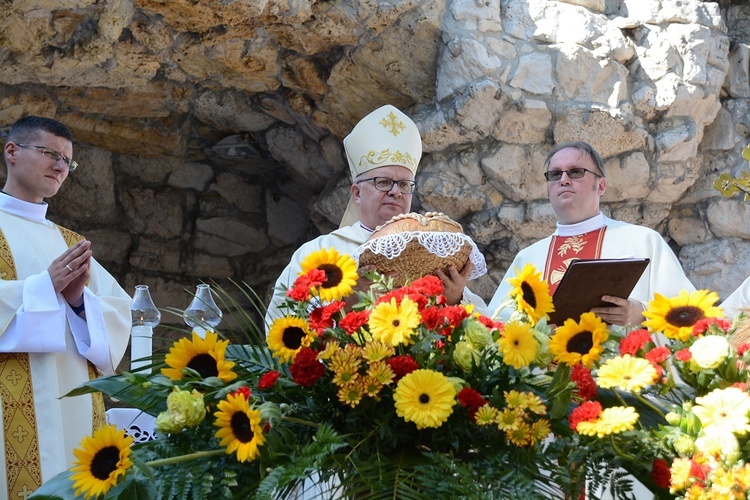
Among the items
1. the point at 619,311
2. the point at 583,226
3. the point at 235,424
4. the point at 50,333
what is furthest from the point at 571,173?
the point at 235,424

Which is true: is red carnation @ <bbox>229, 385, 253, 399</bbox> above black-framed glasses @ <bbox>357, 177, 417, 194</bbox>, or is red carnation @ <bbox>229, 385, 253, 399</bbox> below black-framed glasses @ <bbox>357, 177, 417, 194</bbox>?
above

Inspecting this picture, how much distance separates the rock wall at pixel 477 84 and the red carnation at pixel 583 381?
11.9ft

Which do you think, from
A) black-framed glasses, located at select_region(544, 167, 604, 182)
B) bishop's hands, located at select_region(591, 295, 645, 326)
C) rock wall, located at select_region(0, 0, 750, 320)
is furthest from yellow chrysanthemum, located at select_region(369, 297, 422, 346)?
rock wall, located at select_region(0, 0, 750, 320)

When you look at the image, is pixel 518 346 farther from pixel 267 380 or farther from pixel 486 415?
pixel 267 380

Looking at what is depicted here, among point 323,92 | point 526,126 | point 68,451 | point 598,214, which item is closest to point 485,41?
point 526,126

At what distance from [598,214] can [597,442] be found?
8.92 feet

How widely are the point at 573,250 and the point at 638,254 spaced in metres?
0.27

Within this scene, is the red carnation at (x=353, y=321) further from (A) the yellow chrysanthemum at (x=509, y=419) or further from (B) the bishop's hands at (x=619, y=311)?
(B) the bishop's hands at (x=619, y=311)

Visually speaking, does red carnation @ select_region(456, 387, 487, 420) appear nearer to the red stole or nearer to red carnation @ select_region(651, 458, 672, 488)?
red carnation @ select_region(651, 458, 672, 488)

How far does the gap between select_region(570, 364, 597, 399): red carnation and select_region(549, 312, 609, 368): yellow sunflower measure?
0.5 inches

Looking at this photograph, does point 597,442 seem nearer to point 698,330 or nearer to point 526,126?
point 698,330

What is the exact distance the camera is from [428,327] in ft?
5.38

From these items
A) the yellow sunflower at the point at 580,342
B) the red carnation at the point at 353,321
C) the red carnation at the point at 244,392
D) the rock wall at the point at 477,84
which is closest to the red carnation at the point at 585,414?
the yellow sunflower at the point at 580,342

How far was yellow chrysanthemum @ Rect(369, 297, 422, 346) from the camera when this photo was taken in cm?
158
